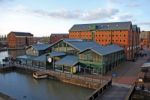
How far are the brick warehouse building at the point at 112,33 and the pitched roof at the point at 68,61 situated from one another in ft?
67.3

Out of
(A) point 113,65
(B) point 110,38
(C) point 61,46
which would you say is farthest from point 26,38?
(A) point 113,65

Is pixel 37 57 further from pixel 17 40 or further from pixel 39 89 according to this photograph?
pixel 17 40

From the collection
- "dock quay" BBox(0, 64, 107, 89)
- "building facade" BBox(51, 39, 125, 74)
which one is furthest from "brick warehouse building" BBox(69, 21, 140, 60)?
"dock quay" BBox(0, 64, 107, 89)

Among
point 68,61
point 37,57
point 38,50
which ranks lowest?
A: point 68,61

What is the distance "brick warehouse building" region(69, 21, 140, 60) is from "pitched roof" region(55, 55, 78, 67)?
67.3 ft

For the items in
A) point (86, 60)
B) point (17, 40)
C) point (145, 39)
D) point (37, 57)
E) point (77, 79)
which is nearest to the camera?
point (77, 79)

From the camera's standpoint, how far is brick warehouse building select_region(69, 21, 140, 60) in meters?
54.5

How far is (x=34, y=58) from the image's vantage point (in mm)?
44188

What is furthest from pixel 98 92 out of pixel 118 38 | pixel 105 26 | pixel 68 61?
pixel 105 26

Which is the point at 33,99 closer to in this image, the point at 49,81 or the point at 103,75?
the point at 49,81

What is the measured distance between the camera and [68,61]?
120ft

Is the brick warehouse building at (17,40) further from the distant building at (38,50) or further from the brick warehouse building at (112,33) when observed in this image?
the distant building at (38,50)

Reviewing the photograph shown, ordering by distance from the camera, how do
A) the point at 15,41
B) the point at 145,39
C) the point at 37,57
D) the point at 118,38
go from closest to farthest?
1. the point at 37,57
2. the point at 118,38
3. the point at 15,41
4. the point at 145,39

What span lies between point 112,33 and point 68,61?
2603 centimetres
